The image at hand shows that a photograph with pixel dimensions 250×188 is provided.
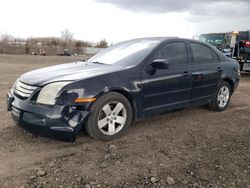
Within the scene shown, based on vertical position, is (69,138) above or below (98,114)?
below

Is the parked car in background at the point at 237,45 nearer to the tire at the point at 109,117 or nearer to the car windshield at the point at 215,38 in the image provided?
the car windshield at the point at 215,38

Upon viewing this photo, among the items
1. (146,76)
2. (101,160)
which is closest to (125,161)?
(101,160)

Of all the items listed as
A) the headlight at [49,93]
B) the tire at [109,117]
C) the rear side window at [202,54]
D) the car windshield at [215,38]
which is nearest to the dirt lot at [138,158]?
the tire at [109,117]

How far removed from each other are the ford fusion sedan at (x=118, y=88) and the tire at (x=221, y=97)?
0.04m

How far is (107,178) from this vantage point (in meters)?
3.04

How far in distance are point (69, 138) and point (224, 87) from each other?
3.79 meters

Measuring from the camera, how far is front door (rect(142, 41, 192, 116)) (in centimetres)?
442

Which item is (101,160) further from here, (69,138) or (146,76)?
(146,76)

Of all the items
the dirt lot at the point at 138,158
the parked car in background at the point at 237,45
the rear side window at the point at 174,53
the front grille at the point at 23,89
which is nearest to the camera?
the dirt lot at the point at 138,158

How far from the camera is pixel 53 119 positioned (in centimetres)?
354

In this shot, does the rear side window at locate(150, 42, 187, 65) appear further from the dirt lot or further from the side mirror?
the dirt lot

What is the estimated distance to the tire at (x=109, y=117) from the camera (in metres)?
3.85

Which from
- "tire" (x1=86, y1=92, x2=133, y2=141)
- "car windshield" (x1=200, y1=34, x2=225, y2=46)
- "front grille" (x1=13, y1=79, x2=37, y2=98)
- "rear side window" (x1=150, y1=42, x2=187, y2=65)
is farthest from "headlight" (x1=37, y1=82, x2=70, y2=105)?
"car windshield" (x1=200, y1=34, x2=225, y2=46)

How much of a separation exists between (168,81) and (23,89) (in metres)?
2.31
